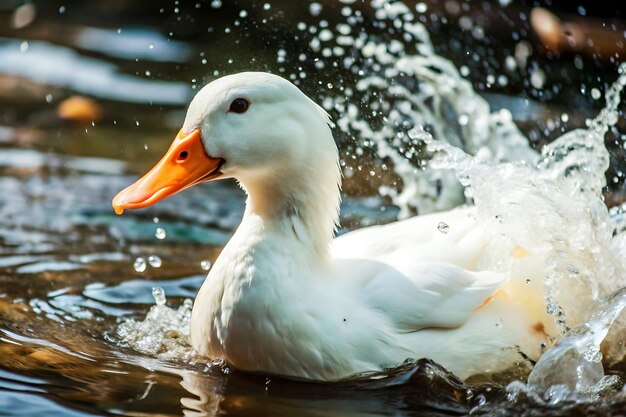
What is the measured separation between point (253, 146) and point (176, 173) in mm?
306

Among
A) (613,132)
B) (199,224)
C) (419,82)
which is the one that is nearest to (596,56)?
(613,132)

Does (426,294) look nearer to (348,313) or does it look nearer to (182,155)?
(348,313)

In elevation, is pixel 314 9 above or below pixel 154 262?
above

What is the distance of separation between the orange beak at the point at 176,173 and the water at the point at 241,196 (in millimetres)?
630

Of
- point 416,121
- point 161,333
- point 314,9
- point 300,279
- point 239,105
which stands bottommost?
point 161,333

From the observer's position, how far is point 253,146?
3.66 m

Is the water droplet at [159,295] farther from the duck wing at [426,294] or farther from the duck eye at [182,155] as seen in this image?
the duck wing at [426,294]

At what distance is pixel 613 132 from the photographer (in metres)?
6.84

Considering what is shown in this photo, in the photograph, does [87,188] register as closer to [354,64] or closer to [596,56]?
[354,64]

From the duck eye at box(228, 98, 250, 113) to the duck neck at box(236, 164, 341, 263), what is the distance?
0.86 feet

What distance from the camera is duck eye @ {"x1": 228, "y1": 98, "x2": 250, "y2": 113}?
11.9ft

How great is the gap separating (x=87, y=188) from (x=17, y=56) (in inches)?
117

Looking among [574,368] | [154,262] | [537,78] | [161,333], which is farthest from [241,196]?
[574,368]

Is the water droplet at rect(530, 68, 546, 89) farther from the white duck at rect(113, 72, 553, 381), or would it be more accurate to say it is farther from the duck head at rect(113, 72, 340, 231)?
the duck head at rect(113, 72, 340, 231)
